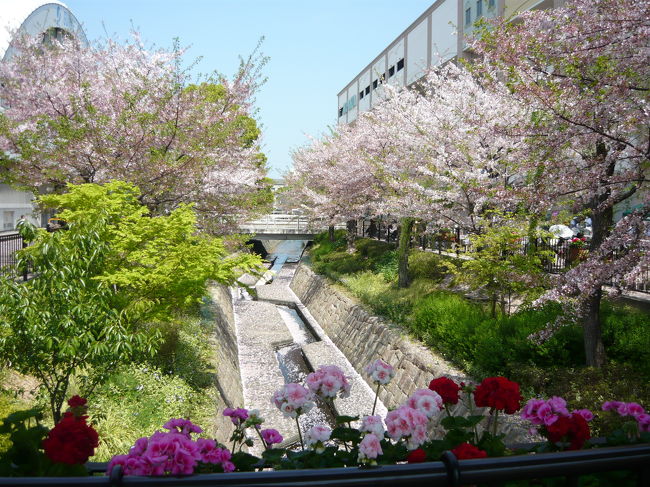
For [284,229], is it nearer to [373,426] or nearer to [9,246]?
[9,246]

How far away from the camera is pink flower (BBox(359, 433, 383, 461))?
2801 mm

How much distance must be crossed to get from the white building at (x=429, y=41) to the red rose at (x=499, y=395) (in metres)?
21.2

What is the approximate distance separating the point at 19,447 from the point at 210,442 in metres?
1.10

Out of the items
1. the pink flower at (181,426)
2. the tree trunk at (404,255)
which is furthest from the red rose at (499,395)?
the tree trunk at (404,255)

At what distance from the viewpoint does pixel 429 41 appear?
39719 mm

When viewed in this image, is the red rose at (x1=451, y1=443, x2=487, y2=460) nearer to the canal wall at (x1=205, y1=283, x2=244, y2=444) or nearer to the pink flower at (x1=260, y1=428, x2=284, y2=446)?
the pink flower at (x1=260, y1=428, x2=284, y2=446)

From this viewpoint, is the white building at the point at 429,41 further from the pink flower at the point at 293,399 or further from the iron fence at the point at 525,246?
the pink flower at the point at 293,399

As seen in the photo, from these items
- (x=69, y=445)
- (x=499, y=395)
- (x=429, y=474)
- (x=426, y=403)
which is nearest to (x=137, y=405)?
(x=69, y=445)

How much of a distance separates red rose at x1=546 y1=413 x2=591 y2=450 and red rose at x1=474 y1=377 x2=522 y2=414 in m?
0.40

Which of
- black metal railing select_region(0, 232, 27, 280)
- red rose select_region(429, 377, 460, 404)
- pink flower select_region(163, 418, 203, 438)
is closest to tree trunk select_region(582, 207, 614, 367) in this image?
red rose select_region(429, 377, 460, 404)

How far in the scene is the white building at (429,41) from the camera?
30844 millimetres

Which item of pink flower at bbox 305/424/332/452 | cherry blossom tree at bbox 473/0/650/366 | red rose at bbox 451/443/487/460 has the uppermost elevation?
cherry blossom tree at bbox 473/0/650/366

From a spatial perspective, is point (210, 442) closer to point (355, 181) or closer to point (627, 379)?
point (627, 379)

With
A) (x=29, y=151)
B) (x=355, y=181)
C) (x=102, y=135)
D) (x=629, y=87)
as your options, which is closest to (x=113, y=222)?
(x=102, y=135)
